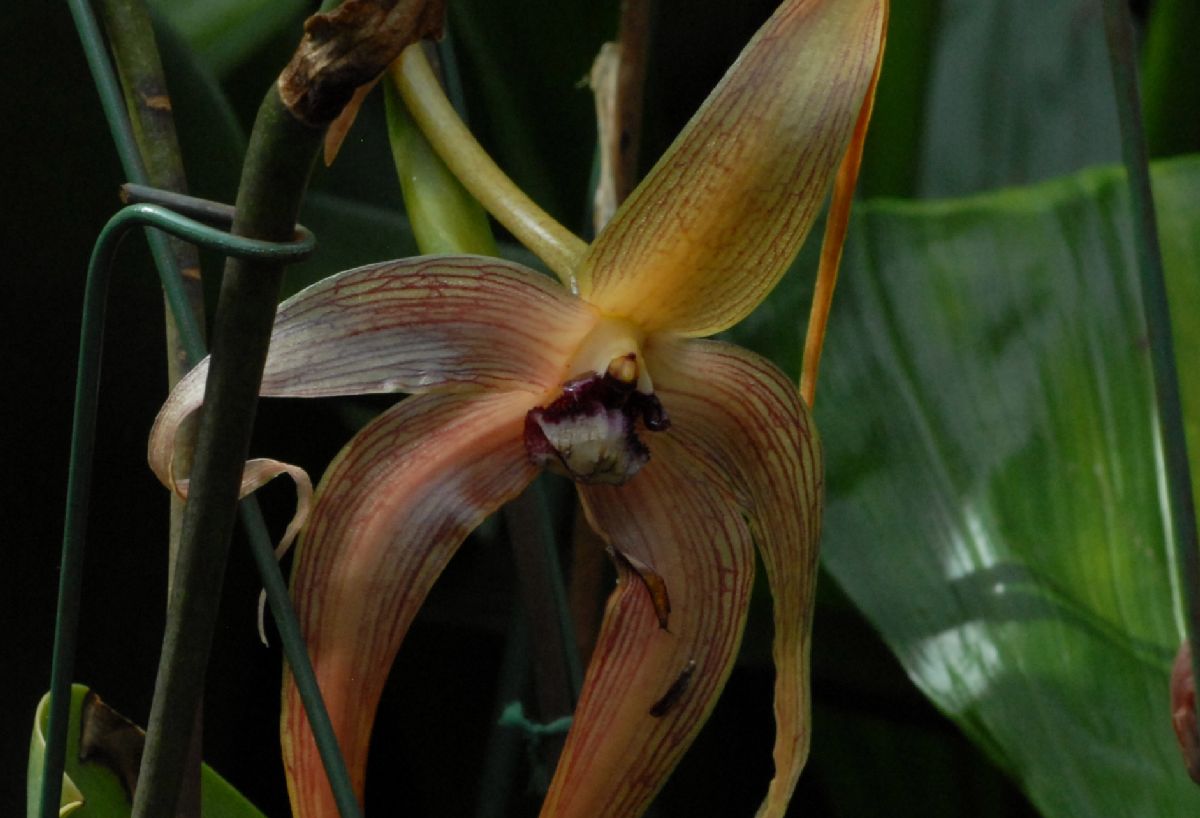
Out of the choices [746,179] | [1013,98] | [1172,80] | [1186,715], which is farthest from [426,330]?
[1013,98]

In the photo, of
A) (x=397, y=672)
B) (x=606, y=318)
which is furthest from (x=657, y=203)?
(x=397, y=672)

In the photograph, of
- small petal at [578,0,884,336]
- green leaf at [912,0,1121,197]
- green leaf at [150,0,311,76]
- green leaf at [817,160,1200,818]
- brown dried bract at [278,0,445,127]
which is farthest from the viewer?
green leaf at [912,0,1121,197]

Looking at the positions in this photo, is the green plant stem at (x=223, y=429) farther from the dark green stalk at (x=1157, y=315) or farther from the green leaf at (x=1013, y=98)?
the green leaf at (x=1013, y=98)

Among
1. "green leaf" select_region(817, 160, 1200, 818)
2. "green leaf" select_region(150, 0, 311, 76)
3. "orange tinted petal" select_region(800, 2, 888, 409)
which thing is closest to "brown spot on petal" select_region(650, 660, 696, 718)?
"orange tinted petal" select_region(800, 2, 888, 409)

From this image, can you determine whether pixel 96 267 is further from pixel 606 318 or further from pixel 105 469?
pixel 105 469

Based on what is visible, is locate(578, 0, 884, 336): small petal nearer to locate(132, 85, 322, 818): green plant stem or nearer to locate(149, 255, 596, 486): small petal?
locate(149, 255, 596, 486): small petal

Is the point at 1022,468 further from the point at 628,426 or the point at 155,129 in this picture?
→ the point at 155,129
